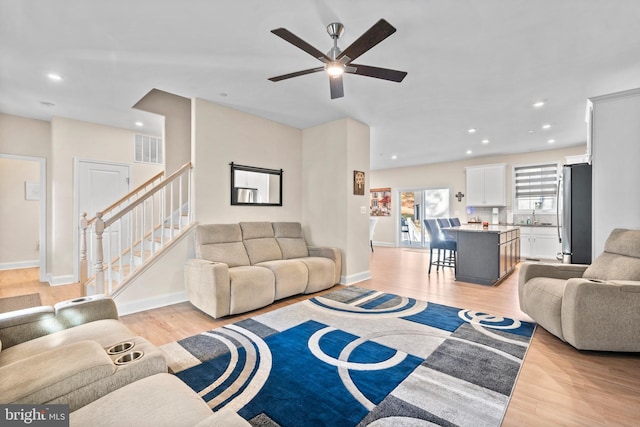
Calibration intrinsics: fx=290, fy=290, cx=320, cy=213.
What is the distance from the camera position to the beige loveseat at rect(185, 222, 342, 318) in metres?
3.17

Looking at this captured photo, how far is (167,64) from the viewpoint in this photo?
305 centimetres

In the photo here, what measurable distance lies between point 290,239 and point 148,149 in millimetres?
3482

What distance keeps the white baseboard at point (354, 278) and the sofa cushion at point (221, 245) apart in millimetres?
1611

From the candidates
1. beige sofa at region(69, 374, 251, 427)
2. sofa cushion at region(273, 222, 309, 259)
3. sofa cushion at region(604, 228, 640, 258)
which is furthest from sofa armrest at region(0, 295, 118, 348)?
sofa cushion at region(604, 228, 640, 258)

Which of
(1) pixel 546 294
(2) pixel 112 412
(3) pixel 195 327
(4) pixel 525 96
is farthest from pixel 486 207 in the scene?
(2) pixel 112 412

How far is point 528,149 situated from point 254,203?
21.8ft

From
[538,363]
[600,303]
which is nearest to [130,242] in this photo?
[538,363]

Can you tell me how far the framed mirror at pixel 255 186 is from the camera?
4418mm

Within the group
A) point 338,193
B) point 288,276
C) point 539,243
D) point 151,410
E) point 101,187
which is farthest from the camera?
point 539,243

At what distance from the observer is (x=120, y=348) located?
4.52 feet

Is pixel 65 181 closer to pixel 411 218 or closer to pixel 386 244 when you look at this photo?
pixel 386 244

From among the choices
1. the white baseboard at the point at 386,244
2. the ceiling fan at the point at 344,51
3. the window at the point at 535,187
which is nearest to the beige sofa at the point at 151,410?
the ceiling fan at the point at 344,51

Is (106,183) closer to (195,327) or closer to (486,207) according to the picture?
(195,327)

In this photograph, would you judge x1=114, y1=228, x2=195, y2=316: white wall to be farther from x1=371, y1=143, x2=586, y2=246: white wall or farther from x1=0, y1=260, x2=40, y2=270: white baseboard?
x1=371, y1=143, x2=586, y2=246: white wall
